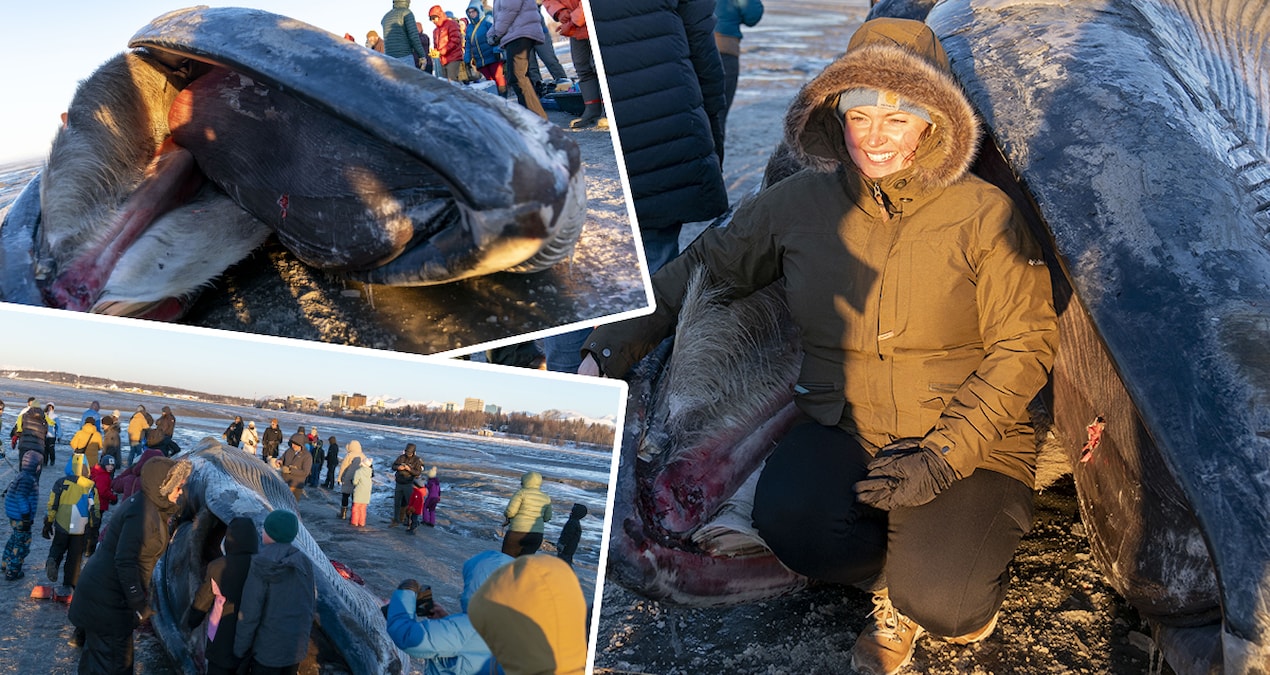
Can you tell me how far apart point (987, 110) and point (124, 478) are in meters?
2.27

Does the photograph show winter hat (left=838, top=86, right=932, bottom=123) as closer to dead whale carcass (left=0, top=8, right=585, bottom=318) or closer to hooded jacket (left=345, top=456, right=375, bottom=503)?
dead whale carcass (left=0, top=8, right=585, bottom=318)

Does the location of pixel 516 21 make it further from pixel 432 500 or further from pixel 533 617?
pixel 533 617

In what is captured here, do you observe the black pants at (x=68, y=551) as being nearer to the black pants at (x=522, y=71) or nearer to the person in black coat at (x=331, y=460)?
the person in black coat at (x=331, y=460)

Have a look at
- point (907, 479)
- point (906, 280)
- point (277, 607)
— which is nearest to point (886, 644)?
point (907, 479)

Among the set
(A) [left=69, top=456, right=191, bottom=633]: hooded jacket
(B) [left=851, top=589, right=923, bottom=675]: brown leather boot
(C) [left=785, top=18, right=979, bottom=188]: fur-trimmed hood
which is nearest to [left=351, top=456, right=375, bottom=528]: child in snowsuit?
(A) [left=69, top=456, right=191, bottom=633]: hooded jacket

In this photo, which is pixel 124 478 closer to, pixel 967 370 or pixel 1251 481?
pixel 967 370

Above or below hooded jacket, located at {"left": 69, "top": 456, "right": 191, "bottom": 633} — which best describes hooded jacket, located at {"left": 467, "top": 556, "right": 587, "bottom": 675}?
below

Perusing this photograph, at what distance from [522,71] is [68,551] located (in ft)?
4.50

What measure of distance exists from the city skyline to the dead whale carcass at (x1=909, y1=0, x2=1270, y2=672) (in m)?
1.11

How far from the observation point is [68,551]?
2230 mm

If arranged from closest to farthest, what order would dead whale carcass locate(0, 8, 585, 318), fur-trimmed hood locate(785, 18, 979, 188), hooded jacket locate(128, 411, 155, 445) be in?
dead whale carcass locate(0, 8, 585, 318) → hooded jacket locate(128, 411, 155, 445) → fur-trimmed hood locate(785, 18, 979, 188)

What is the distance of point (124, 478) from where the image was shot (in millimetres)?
2291

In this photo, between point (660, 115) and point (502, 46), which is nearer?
point (502, 46)

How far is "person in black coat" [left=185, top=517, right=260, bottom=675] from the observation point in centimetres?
229
